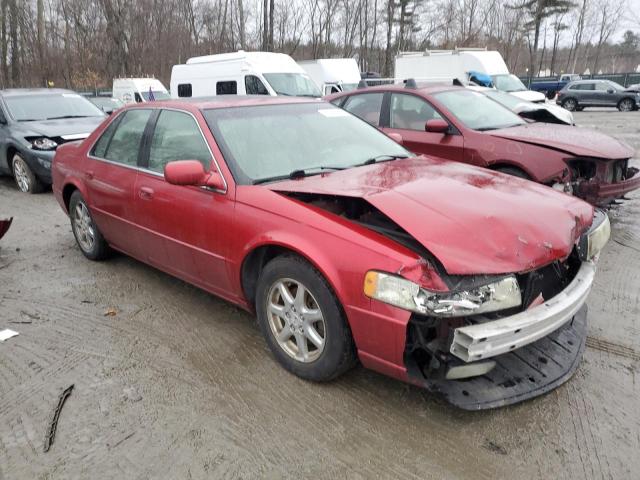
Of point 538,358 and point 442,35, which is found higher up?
point 442,35

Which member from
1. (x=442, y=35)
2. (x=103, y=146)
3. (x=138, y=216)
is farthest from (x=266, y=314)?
(x=442, y=35)

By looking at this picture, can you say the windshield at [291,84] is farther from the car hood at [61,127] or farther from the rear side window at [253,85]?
the car hood at [61,127]

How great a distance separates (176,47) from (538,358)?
3699cm

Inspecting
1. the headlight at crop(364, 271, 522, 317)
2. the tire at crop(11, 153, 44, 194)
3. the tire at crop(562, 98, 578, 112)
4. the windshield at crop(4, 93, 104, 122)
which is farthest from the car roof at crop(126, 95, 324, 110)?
the tire at crop(562, 98, 578, 112)

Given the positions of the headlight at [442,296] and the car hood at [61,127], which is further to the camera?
the car hood at [61,127]

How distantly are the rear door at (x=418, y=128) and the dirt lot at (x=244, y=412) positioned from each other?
8.63 ft

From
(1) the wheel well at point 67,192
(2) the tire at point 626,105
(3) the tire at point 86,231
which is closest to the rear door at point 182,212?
(3) the tire at point 86,231

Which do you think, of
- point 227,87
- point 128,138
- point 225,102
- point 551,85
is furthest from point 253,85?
point 551,85

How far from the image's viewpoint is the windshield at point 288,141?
10.9ft

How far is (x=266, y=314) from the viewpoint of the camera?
10.1 ft

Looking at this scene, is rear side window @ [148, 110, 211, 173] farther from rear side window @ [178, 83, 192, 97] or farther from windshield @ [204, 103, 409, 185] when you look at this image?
rear side window @ [178, 83, 192, 97]

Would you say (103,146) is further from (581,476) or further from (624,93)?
(624,93)

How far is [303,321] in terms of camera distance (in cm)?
287

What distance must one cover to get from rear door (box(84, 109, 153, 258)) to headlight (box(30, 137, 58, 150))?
391cm
